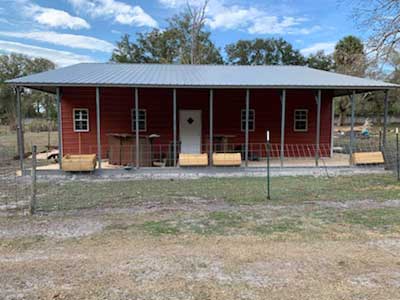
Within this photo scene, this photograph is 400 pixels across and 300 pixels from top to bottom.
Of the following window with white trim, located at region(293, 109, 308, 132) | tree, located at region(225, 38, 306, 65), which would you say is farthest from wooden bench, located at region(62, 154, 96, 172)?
tree, located at region(225, 38, 306, 65)

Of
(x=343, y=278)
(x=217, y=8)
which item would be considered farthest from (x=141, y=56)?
(x=343, y=278)

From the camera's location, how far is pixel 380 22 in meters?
9.48

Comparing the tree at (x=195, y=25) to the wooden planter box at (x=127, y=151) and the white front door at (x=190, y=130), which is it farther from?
the wooden planter box at (x=127, y=151)

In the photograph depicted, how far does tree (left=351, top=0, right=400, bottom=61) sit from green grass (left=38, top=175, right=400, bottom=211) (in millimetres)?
3995

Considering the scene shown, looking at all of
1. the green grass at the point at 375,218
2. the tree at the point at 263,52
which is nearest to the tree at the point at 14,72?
the tree at the point at 263,52

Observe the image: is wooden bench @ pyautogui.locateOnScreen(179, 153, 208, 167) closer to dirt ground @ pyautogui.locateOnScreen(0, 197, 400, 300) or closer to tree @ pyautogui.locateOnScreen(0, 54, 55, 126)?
dirt ground @ pyautogui.locateOnScreen(0, 197, 400, 300)

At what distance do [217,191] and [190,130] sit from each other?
19.1 ft

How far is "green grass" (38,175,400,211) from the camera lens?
6.29 metres

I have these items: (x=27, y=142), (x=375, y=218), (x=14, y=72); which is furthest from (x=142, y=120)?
(x=14, y=72)

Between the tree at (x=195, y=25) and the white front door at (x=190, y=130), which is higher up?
the tree at (x=195, y=25)

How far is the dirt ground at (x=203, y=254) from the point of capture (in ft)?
9.41

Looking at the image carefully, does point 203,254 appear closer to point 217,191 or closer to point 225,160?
point 217,191

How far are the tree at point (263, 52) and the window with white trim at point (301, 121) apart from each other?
30.6 meters

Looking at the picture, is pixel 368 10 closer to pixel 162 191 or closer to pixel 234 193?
pixel 234 193
